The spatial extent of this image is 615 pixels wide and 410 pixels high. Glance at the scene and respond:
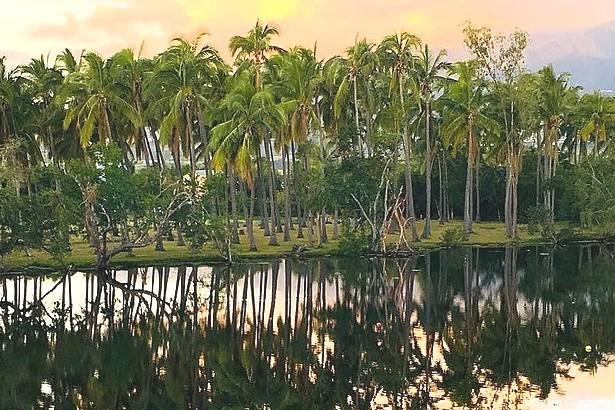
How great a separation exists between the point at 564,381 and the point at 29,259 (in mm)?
29477

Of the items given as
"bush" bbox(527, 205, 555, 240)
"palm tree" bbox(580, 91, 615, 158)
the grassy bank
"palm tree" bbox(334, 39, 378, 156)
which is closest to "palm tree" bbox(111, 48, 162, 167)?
the grassy bank

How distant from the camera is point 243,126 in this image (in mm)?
44562

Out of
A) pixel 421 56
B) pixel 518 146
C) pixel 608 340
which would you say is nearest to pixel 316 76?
pixel 421 56

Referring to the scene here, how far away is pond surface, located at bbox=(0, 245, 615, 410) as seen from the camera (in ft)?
62.1

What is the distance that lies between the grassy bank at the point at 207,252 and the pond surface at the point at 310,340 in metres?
2.93

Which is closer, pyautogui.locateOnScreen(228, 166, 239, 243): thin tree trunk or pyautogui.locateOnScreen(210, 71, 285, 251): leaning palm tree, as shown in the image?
pyautogui.locateOnScreen(210, 71, 285, 251): leaning palm tree

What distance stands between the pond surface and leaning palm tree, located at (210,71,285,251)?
25.2 ft

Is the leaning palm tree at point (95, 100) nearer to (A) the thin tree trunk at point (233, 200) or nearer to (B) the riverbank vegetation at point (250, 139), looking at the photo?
(B) the riverbank vegetation at point (250, 139)

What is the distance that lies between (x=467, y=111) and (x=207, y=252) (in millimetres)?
21727

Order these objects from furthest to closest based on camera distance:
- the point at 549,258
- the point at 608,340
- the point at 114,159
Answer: the point at 549,258 → the point at 114,159 → the point at 608,340

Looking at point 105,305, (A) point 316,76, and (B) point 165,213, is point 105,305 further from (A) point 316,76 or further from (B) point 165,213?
(A) point 316,76

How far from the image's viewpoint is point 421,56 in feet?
174

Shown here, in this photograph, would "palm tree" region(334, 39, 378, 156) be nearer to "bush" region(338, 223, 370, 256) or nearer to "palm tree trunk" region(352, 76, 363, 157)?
"palm tree trunk" region(352, 76, 363, 157)

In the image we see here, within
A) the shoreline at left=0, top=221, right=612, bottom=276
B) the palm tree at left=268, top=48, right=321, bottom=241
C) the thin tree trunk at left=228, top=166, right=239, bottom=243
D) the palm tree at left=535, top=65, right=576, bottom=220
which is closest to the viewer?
the shoreline at left=0, top=221, right=612, bottom=276
